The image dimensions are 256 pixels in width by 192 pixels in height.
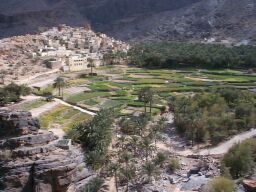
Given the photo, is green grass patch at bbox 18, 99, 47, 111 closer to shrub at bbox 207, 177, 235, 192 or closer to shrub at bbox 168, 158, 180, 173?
shrub at bbox 168, 158, 180, 173

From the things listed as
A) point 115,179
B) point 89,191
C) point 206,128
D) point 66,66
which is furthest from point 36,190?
point 66,66

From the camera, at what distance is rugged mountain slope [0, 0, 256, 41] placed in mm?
159750

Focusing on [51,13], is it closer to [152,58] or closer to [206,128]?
[152,58]

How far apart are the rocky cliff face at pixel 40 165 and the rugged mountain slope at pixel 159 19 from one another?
110332 millimetres

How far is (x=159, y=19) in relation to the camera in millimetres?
183375

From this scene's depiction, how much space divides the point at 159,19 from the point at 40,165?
146506 millimetres

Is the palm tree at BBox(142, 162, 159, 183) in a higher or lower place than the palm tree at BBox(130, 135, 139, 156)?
lower

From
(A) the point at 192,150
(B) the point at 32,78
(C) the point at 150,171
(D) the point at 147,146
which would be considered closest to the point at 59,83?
(B) the point at 32,78

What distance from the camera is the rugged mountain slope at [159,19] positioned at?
15975 centimetres

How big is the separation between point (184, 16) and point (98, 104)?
378ft

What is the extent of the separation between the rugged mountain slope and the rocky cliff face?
110 meters

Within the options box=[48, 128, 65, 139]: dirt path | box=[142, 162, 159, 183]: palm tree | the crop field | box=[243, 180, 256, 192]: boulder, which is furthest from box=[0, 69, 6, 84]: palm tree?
box=[243, 180, 256, 192]: boulder

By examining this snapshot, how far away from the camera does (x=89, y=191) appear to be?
42.3 meters

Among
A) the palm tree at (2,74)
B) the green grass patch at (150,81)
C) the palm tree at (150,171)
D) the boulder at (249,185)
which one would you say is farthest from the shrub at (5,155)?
the green grass patch at (150,81)
